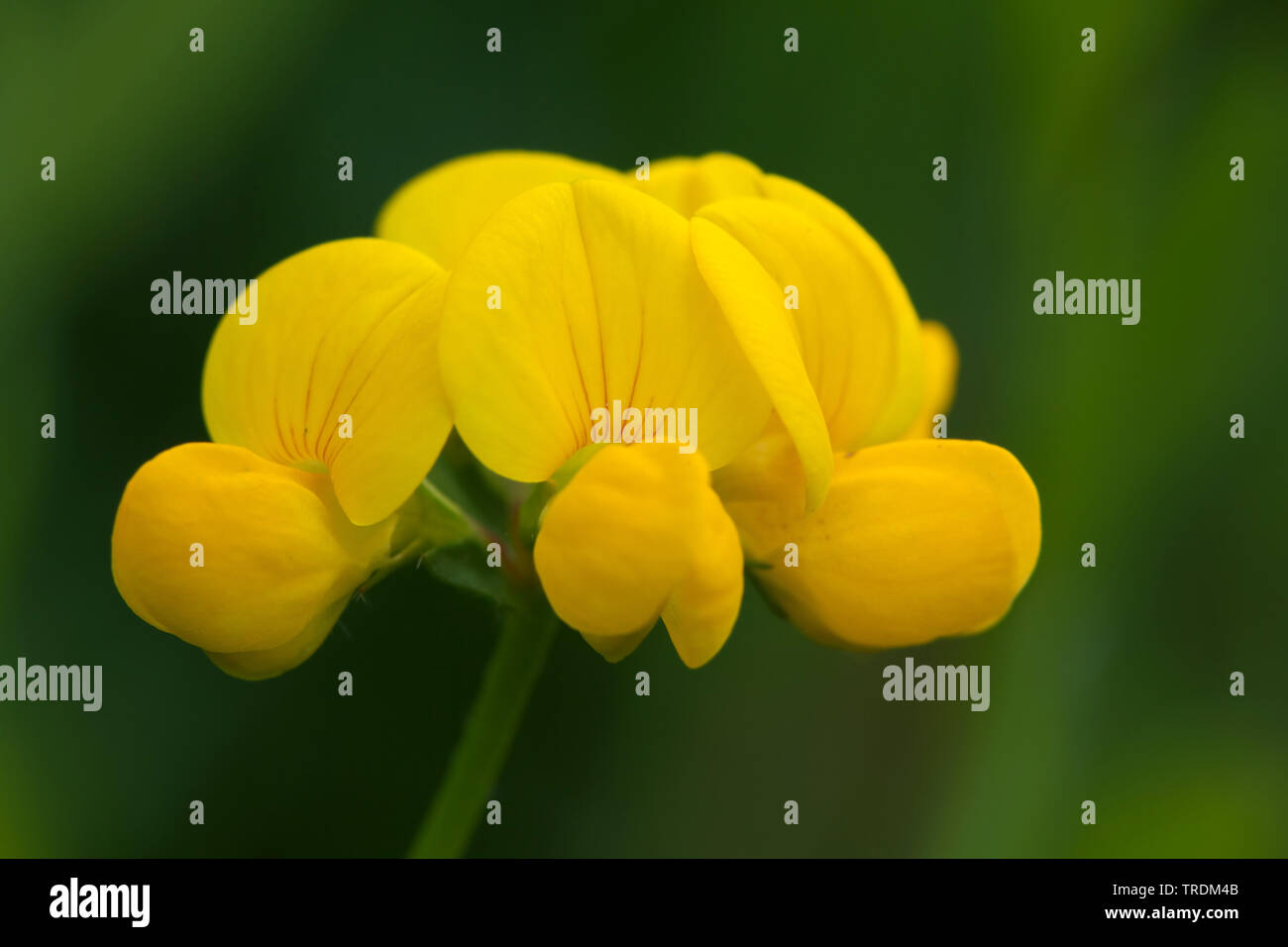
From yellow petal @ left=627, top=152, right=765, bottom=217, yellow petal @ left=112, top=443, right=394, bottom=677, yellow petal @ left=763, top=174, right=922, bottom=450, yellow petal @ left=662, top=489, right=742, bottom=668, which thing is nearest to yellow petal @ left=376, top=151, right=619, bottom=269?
yellow petal @ left=627, top=152, right=765, bottom=217

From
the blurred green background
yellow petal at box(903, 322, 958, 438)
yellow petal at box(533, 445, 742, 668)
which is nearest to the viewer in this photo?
yellow petal at box(533, 445, 742, 668)

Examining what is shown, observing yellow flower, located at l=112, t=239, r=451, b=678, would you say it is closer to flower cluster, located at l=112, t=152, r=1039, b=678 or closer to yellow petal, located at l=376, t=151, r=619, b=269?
flower cluster, located at l=112, t=152, r=1039, b=678

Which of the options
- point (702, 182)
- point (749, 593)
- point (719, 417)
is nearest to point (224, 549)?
point (719, 417)

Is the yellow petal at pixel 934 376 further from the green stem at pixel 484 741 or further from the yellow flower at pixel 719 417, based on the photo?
the green stem at pixel 484 741

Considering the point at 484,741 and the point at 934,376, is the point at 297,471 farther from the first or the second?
the point at 934,376

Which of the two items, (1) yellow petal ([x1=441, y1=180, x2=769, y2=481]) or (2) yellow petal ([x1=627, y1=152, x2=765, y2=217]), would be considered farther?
(2) yellow petal ([x1=627, y1=152, x2=765, y2=217])
